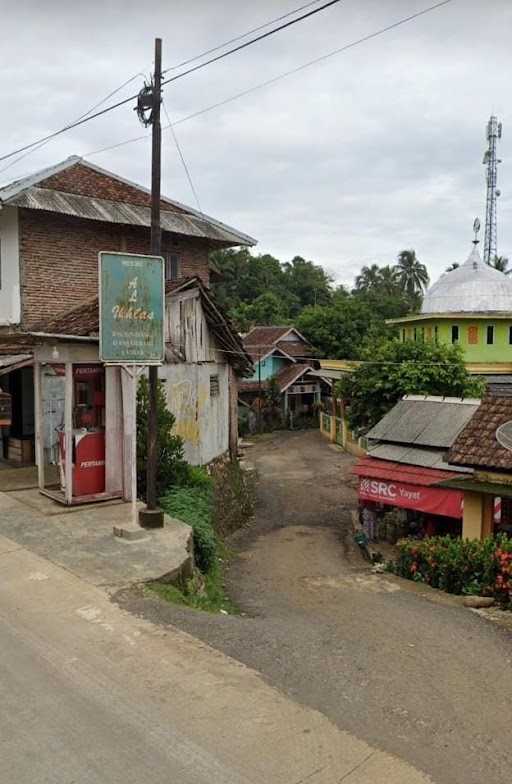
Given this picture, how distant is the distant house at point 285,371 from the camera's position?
133 feet

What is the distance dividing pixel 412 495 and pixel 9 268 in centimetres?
1029

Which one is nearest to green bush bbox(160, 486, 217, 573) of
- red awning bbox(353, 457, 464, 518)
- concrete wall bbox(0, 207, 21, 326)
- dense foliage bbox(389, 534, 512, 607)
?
dense foliage bbox(389, 534, 512, 607)

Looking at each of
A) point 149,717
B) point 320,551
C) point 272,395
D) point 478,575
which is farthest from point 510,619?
point 272,395

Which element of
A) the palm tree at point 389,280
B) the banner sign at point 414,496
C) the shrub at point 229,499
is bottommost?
the shrub at point 229,499

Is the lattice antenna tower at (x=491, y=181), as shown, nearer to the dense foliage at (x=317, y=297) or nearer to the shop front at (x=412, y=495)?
the dense foliage at (x=317, y=297)

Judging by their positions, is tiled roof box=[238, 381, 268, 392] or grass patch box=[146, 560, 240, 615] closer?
grass patch box=[146, 560, 240, 615]

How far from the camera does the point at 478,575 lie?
36.0 feet

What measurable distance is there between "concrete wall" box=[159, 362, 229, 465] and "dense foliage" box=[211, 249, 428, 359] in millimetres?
24087

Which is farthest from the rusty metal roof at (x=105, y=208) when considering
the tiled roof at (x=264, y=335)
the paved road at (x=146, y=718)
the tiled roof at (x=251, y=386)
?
the tiled roof at (x=264, y=335)

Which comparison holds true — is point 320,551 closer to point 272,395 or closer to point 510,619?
point 510,619

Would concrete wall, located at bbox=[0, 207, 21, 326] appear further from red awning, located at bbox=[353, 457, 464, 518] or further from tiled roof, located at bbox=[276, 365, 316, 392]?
tiled roof, located at bbox=[276, 365, 316, 392]

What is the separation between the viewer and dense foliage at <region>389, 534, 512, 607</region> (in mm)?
10258

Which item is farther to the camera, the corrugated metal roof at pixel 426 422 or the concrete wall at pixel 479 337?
the concrete wall at pixel 479 337

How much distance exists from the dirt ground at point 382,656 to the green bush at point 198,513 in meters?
0.75
